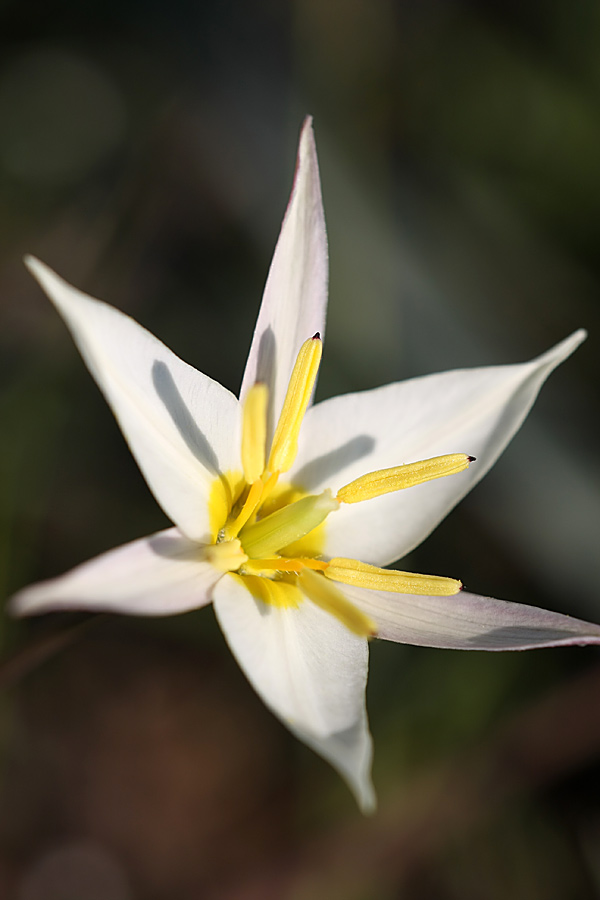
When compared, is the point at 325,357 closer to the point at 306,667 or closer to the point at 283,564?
the point at 283,564

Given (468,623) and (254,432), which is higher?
(254,432)

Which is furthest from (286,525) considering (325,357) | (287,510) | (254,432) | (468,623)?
(325,357)

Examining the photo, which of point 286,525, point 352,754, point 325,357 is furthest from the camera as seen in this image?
point 325,357

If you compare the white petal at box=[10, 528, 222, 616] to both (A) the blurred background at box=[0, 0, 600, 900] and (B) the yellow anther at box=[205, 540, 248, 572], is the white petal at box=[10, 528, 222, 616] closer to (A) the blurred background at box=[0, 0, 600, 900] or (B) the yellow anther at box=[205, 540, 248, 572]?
(B) the yellow anther at box=[205, 540, 248, 572]

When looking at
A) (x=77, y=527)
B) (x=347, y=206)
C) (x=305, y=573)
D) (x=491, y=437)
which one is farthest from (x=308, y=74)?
(x=305, y=573)

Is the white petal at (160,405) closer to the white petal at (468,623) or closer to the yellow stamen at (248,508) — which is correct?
the yellow stamen at (248,508)

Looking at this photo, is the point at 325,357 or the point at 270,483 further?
the point at 325,357

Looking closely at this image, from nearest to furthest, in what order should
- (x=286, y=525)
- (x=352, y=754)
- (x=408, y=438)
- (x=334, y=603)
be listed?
(x=352, y=754) < (x=334, y=603) < (x=286, y=525) < (x=408, y=438)

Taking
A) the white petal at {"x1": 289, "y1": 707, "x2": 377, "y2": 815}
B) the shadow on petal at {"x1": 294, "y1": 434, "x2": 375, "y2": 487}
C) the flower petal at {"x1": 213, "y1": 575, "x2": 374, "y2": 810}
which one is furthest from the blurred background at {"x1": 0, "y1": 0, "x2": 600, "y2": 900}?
the white petal at {"x1": 289, "y1": 707, "x2": 377, "y2": 815}

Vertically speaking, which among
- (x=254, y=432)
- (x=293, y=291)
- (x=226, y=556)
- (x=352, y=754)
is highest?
(x=293, y=291)
